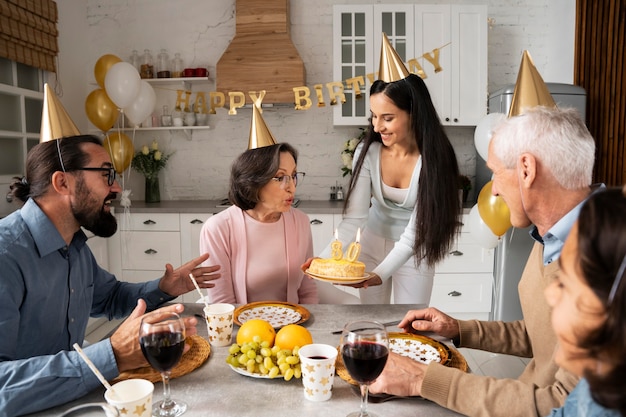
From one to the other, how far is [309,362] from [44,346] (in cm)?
87

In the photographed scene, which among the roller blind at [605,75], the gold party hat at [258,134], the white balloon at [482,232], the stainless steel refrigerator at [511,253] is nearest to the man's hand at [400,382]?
the gold party hat at [258,134]

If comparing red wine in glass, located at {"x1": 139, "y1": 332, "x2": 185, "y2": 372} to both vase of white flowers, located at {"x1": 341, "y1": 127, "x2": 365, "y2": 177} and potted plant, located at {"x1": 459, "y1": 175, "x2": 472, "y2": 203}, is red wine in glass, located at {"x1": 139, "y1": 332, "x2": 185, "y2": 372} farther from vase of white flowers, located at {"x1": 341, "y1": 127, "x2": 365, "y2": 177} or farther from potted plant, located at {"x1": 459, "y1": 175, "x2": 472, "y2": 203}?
potted plant, located at {"x1": 459, "y1": 175, "x2": 472, "y2": 203}

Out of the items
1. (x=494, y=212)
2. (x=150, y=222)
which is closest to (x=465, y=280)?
(x=494, y=212)

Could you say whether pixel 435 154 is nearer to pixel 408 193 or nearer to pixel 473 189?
pixel 408 193

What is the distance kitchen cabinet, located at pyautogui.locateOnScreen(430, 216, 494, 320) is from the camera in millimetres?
4152

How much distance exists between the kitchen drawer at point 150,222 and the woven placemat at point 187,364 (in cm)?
295

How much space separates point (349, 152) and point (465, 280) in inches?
59.8

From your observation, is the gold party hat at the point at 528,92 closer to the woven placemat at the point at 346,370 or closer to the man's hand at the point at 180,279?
the woven placemat at the point at 346,370

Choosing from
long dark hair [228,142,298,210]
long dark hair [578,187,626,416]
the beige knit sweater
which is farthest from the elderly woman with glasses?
long dark hair [578,187,626,416]

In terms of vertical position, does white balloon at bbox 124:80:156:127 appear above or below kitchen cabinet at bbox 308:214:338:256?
above

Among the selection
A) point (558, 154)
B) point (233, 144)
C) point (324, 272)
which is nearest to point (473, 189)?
point (233, 144)

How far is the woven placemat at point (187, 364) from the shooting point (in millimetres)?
1253

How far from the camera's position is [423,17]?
4.29 metres

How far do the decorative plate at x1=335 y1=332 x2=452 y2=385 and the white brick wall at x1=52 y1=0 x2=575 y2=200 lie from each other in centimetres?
345
